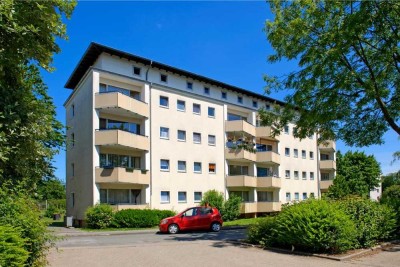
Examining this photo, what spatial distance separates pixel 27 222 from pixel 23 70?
3761 millimetres

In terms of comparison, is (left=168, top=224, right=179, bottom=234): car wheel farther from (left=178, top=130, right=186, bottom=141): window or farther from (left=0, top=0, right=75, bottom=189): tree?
(left=178, top=130, right=186, bottom=141): window

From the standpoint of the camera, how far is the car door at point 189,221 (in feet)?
76.4

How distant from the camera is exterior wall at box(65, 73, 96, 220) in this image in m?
29.8

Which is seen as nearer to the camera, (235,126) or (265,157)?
(235,126)

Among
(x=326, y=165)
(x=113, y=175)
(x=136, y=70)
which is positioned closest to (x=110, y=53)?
(x=136, y=70)

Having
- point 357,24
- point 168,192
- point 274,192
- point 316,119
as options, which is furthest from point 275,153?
point 357,24

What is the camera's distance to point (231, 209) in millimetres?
36000

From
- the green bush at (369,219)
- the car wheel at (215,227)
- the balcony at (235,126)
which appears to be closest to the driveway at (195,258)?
the green bush at (369,219)

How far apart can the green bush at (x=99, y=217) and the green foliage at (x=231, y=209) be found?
38.0ft

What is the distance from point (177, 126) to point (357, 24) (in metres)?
23.3

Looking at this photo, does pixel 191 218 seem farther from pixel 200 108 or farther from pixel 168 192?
pixel 200 108

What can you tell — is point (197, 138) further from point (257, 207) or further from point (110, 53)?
point (110, 53)

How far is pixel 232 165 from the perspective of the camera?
41.5 m

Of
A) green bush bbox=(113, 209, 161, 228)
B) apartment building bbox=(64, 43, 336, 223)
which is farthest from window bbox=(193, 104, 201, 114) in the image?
green bush bbox=(113, 209, 161, 228)
